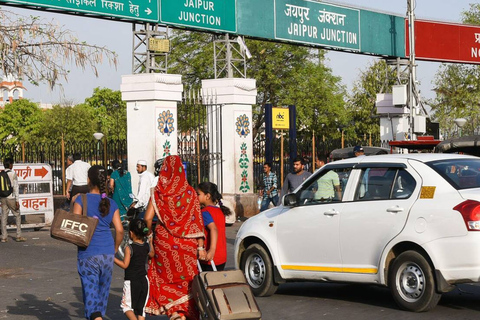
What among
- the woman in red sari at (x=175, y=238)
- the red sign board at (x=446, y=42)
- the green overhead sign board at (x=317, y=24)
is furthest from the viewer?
the red sign board at (x=446, y=42)

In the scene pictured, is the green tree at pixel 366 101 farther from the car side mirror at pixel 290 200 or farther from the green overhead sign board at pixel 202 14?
the car side mirror at pixel 290 200

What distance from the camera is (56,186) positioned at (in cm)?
2705

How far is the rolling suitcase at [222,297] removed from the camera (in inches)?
285

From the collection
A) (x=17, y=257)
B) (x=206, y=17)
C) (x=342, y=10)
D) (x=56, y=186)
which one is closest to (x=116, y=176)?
(x=17, y=257)

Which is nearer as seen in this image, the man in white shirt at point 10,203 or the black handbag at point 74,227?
the black handbag at point 74,227

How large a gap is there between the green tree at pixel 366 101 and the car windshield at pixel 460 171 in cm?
4863

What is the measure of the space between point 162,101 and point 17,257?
242 inches

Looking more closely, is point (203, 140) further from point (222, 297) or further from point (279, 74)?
point (279, 74)

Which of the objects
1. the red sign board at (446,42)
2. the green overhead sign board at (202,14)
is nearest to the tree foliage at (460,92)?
the red sign board at (446,42)

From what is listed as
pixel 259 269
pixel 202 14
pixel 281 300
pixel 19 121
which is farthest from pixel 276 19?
pixel 19 121

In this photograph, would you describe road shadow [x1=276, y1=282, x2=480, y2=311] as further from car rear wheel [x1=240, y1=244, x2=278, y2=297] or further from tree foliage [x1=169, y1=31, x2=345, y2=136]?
tree foliage [x1=169, y1=31, x2=345, y2=136]

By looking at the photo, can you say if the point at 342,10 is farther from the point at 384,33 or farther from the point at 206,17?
the point at 206,17

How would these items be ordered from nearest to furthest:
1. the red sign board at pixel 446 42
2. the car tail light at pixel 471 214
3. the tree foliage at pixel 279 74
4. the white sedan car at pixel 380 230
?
the car tail light at pixel 471 214 → the white sedan car at pixel 380 230 → the red sign board at pixel 446 42 → the tree foliage at pixel 279 74

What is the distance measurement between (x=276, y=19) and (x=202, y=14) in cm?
310
